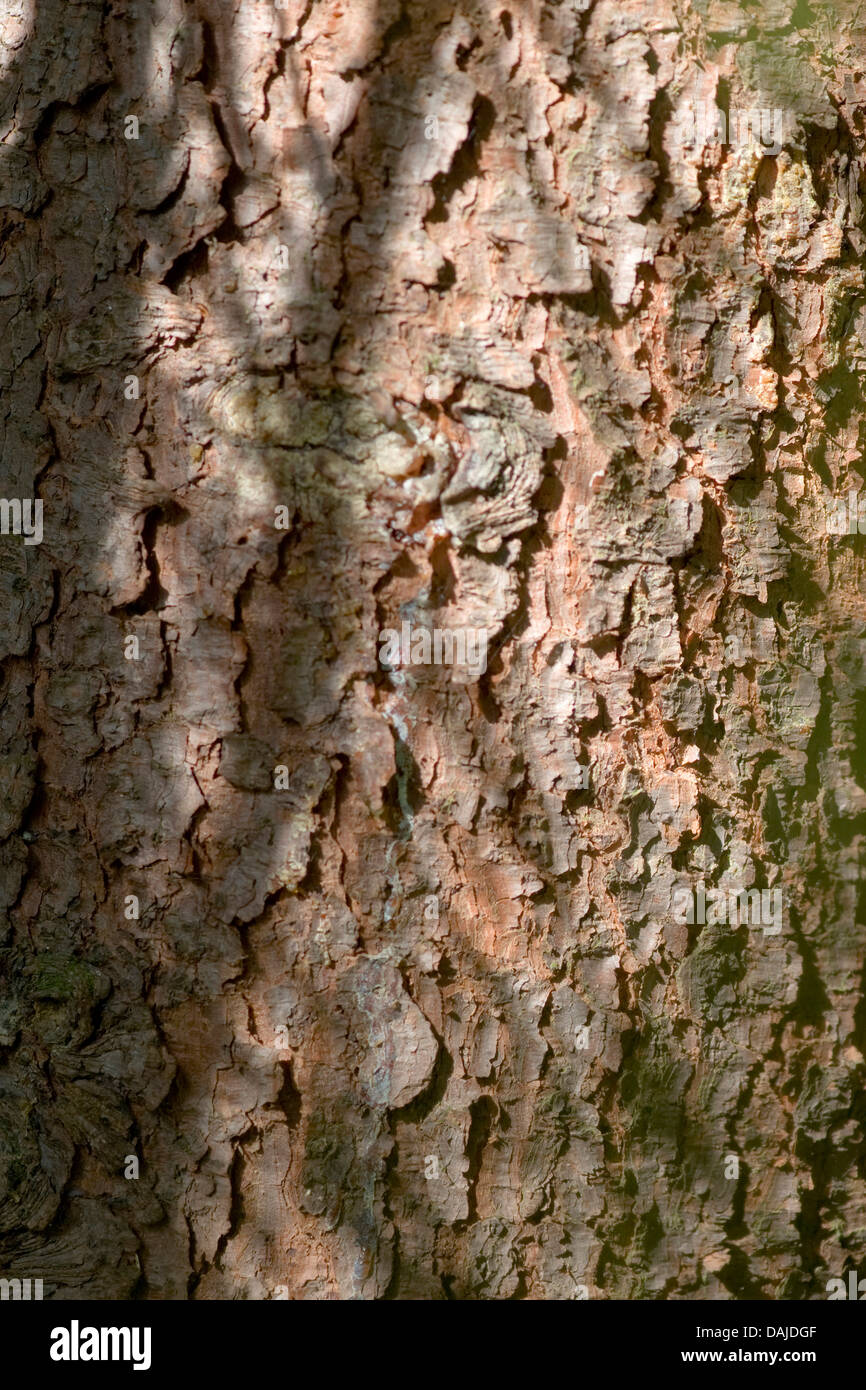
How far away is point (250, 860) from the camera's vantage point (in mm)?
1398

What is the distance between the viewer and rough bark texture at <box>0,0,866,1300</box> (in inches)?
52.6

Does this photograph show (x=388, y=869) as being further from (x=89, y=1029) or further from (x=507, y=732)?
(x=89, y=1029)

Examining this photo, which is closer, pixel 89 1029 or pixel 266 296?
pixel 266 296

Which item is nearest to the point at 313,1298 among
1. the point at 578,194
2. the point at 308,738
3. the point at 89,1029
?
the point at 89,1029

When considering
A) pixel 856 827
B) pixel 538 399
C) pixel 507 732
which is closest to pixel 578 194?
pixel 538 399

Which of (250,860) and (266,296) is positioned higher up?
(266,296)

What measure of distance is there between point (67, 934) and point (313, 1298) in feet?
1.99

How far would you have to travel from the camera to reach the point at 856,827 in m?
1.48

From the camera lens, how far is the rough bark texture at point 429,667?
1335 millimetres

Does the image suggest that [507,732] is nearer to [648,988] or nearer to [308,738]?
[308,738]

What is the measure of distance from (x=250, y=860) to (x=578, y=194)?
962mm

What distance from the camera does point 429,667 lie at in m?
1.37

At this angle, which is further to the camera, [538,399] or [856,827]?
[856,827]

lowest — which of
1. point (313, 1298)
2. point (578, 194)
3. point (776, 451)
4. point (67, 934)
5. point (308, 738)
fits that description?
point (313, 1298)
